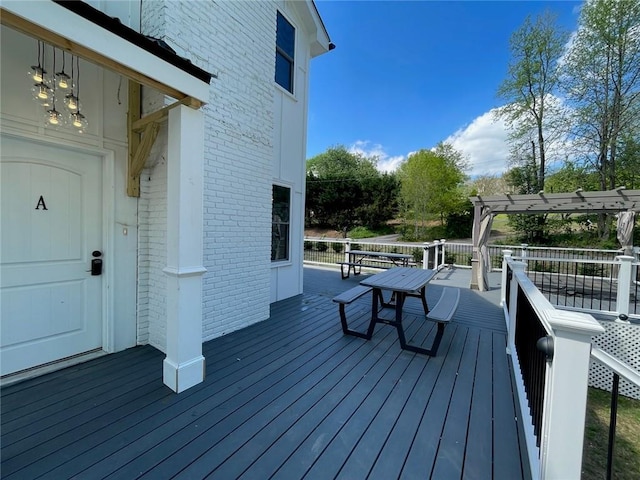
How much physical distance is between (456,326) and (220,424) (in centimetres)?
355

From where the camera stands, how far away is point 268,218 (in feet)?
13.9

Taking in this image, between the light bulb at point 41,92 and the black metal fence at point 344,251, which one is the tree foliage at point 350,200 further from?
the light bulb at point 41,92

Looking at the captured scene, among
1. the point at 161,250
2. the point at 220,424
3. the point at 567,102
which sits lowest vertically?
the point at 220,424

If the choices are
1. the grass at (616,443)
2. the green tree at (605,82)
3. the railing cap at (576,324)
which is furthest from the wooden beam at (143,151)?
the green tree at (605,82)

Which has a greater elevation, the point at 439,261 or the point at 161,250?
the point at 161,250

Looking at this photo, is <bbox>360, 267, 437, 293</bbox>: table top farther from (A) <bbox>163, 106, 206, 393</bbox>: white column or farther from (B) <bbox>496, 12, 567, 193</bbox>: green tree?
(B) <bbox>496, 12, 567, 193</bbox>: green tree

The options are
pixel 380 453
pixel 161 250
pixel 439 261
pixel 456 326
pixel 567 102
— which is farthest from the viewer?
pixel 567 102

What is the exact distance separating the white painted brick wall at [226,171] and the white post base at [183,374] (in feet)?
2.35

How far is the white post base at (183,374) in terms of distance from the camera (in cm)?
232

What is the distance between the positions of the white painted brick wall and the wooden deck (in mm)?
652

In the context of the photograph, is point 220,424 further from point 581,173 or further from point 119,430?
point 581,173

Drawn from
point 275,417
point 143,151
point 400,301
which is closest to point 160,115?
point 143,151

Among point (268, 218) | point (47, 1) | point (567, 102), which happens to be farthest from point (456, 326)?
point (567, 102)

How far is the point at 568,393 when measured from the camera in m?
1.10
